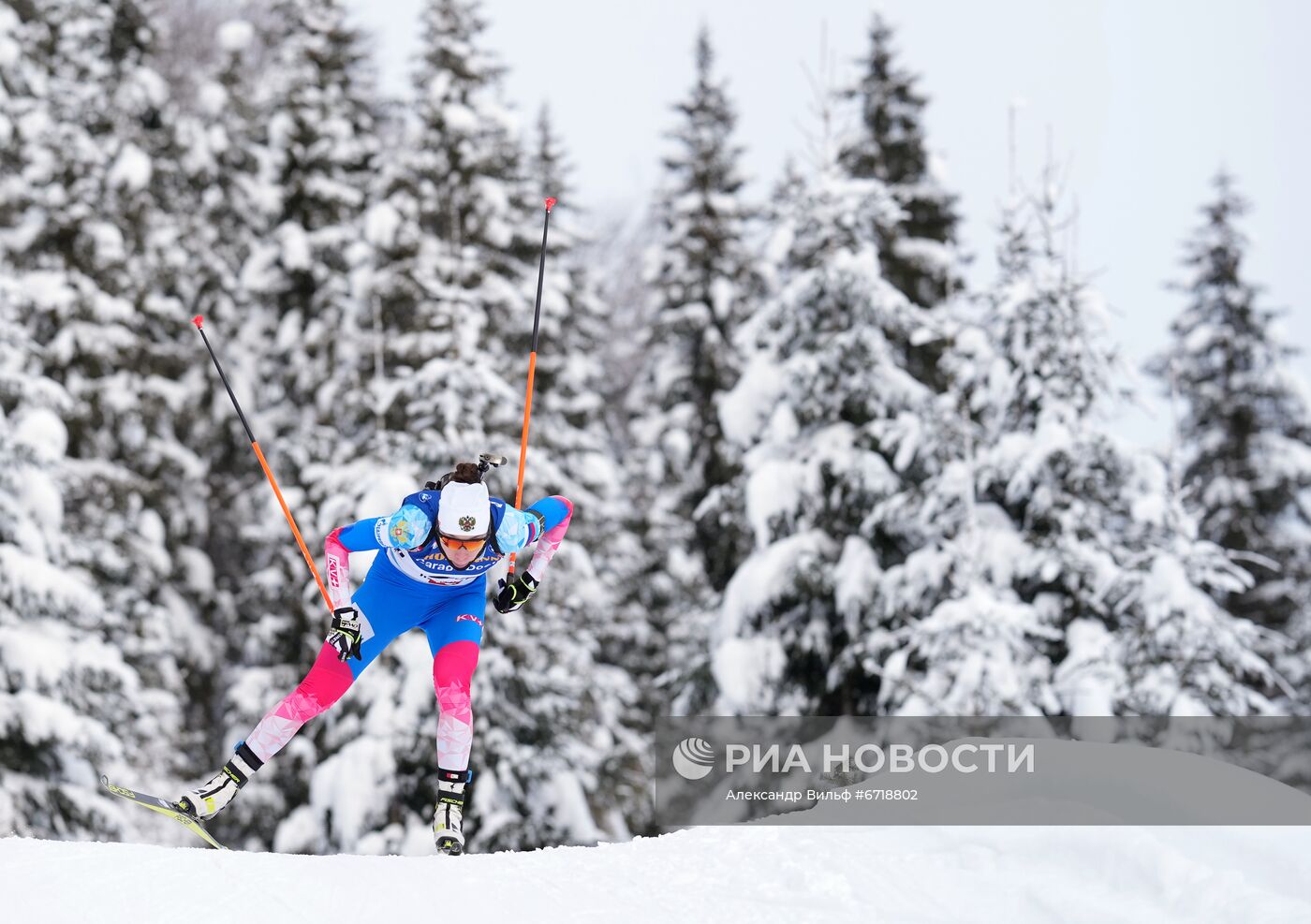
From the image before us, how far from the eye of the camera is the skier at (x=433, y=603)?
20.8 ft

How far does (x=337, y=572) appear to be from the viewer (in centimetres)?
639

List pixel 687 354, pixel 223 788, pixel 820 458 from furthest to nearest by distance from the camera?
pixel 687 354 < pixel 820 458 < pixel 223 788

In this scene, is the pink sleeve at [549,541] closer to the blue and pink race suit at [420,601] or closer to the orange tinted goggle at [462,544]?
the blue and pink race suit at [420,601]

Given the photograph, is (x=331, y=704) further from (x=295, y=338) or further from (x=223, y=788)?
(x=295, y=338)

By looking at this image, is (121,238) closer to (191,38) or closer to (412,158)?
(412,158)

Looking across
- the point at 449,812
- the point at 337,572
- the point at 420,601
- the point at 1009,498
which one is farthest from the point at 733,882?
the point at 1009,498

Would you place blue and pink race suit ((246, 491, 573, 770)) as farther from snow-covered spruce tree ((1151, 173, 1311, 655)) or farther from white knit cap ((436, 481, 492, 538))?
snow-covered spruce tree ((1151, 173, 1311, 655))

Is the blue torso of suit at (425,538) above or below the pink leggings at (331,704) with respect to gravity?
above

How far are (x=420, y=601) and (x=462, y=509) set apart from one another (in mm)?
847

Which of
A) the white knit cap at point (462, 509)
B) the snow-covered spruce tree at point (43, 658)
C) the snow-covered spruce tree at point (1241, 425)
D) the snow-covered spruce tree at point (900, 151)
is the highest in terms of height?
the snow-covered spruce tree at point (900, 151)

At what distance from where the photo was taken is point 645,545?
75.7 feet

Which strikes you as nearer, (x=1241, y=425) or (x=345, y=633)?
(x=345, y=633)

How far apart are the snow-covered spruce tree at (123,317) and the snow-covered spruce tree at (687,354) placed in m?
8.06

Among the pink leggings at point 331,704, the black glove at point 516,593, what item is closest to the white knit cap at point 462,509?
the black glove at point 516,593
